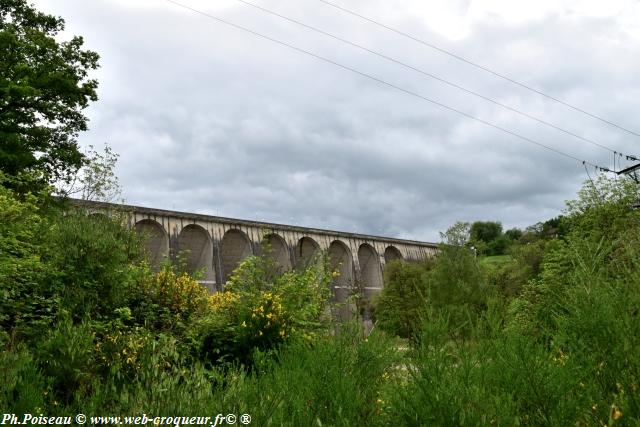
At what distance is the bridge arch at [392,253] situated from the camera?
6006 cm

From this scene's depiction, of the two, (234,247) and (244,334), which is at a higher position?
(234,247)

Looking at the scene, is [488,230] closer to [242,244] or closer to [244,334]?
[242,244]

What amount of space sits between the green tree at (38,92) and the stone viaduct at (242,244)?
9695mm

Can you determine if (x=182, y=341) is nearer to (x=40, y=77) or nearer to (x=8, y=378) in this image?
(x=8, y=378)

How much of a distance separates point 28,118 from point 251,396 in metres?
19.8

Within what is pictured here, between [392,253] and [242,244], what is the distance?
69.6 feet

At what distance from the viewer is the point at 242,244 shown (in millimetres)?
46000

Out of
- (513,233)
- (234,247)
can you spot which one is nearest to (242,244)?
(234,247)

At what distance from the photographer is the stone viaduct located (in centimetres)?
3962

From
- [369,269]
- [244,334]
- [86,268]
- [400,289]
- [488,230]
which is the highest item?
[488,230]

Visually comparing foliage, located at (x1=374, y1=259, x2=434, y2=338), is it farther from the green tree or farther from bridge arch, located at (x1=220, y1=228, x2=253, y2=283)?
the green tree

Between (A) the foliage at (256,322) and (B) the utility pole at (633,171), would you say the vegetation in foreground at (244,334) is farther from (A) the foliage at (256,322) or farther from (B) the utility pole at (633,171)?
(B) the utility pole at (633,171)

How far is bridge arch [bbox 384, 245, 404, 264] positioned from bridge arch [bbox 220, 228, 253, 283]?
63.7 ft

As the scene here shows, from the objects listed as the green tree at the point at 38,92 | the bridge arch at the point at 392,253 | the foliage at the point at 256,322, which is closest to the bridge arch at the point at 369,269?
the bridge arch at the point at 392,253
